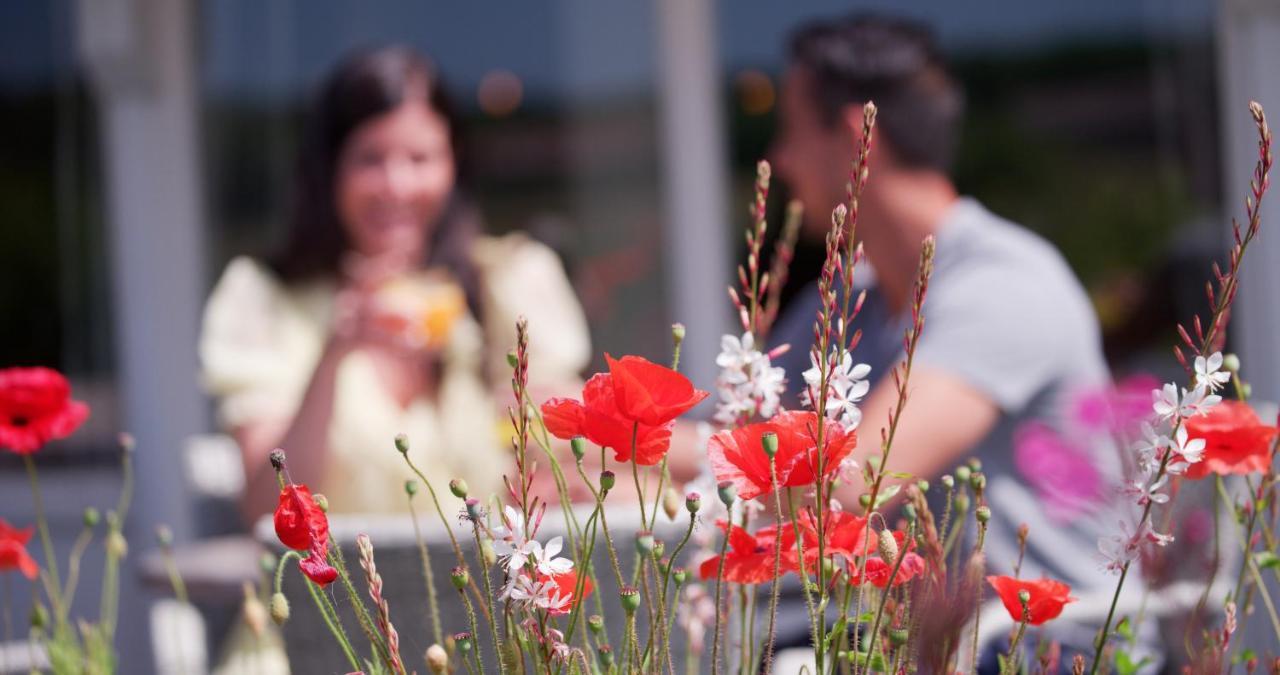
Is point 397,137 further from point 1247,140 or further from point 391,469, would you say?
point 1247,140

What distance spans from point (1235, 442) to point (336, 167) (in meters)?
2.31

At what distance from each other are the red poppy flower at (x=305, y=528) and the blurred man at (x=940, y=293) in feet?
3.50

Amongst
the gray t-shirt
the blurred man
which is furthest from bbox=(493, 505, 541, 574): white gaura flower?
the gray t-shirt

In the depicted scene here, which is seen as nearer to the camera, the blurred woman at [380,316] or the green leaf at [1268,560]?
the green leaf at [1268,560]

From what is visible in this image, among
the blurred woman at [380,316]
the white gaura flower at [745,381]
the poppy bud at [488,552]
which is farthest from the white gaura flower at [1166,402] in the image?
the blurred woman at [380,316]

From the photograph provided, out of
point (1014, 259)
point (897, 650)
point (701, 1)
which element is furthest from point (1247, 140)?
point (897, 650)

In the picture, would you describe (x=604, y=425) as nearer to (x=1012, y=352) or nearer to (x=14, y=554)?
(x=14, y=554)

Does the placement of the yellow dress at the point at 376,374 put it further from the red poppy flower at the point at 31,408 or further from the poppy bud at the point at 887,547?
the poppy bud at the point at 887,547

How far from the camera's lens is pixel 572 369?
293 cm

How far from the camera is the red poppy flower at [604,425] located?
0.68 metres

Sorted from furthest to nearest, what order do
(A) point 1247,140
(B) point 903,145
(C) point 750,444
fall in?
(A) point 1247,140, (B) point 903,145, (C) point 750,444

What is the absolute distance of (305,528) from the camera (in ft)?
2.17

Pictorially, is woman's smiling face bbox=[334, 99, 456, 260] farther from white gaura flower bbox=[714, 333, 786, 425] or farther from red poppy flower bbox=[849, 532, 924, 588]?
red poppy flower bbox=[849, 532, 924, 588]

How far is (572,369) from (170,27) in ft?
5.54
